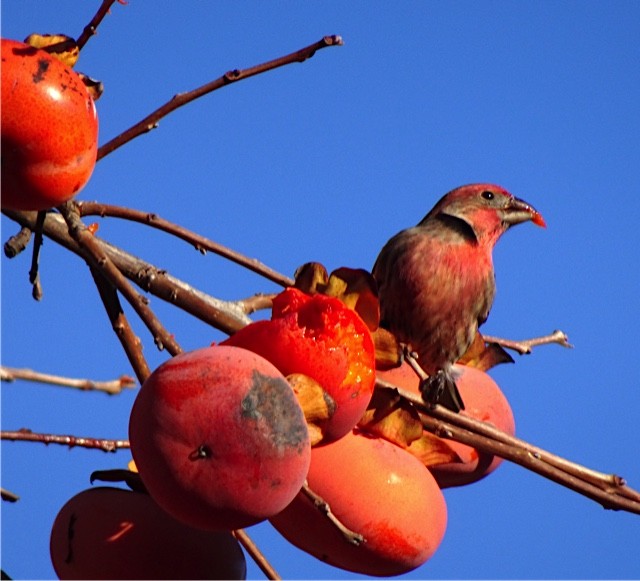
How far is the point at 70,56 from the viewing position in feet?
4.76

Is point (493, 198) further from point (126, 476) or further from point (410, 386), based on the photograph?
point (126, 476)

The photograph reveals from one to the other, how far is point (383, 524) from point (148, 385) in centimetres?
50

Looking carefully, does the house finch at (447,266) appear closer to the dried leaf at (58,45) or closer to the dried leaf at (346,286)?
the dried leaf at (346,286)

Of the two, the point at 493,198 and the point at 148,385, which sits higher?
the point at 493,198

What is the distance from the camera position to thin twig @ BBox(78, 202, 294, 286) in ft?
6.08

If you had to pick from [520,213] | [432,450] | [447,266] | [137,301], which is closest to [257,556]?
[432,450]

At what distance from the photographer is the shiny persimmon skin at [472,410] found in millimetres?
1847

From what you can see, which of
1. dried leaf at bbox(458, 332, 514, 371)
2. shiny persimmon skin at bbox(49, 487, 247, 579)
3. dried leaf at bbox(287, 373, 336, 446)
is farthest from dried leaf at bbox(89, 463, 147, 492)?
dried leaf at bbox(458, 332, 514, 371)

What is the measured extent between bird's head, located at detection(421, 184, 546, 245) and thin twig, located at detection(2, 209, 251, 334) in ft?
4.08

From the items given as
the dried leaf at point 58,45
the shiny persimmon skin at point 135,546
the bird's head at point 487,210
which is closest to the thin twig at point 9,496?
the shiny persimmon skin at point 135,546

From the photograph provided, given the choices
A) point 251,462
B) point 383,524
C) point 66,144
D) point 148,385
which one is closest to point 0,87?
point 66,144

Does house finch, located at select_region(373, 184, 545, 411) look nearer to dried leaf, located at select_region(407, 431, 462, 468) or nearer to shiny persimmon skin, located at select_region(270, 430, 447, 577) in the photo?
dried leaf, located at select_region(407, 431, 462, 468)

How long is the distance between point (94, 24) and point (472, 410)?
88cm

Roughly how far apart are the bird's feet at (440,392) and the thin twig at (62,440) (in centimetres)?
44
